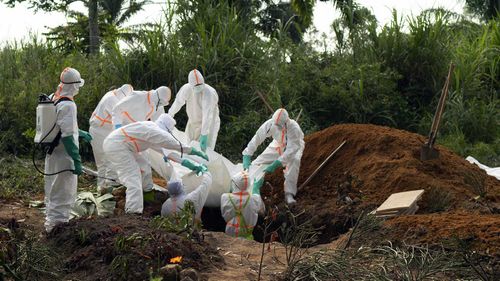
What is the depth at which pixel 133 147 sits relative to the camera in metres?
9.95

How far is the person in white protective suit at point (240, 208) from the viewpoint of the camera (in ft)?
32.9

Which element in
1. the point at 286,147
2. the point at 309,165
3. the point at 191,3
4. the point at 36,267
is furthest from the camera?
the point at 191,3

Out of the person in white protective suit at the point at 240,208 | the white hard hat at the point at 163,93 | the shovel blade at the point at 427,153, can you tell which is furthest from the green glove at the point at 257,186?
the shovel blade at the point at 427,153

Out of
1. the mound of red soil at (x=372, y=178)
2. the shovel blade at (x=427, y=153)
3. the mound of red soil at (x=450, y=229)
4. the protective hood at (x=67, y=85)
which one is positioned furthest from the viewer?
the shovel blade at (x=427, y=153)

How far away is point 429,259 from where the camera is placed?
22.2ft

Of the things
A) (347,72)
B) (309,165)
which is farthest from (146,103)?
(347,72)

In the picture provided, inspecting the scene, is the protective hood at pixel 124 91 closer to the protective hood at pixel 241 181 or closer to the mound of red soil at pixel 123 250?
the protective hood at pixel 241 181

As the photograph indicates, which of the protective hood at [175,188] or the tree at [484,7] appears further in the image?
the tree at [484,7]

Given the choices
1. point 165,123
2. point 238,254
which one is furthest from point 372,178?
point 238,254

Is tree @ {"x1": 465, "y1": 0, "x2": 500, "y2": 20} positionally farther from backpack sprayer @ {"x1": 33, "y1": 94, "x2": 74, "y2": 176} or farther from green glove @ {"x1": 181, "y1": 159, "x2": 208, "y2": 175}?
backpack sprayer @ {"x1": 33, "y1": 94, "x2": 74, "y2": 176}

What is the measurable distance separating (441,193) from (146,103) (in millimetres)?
4121

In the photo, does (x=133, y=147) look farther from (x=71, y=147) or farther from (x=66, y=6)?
(x=66, y=6)

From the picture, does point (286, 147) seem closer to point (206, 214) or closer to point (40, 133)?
point (206, 214)

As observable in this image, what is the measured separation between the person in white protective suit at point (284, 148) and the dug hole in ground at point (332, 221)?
0.31 metres
